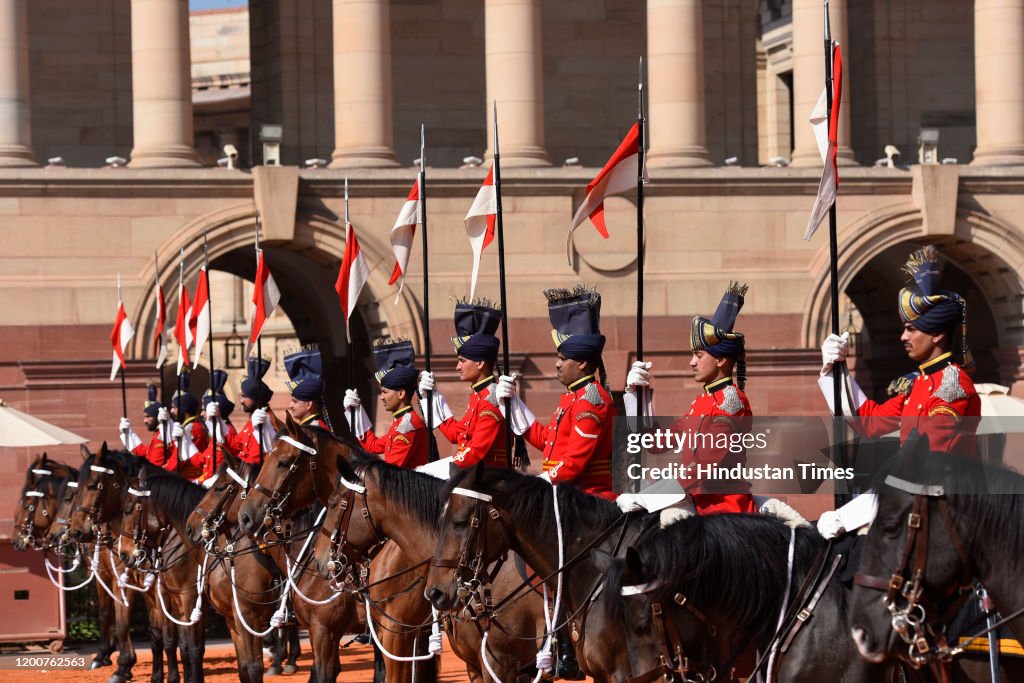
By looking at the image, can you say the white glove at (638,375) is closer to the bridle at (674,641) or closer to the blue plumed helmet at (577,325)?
the blue plumed helmet at (577,325)

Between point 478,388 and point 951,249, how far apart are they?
2410 cm

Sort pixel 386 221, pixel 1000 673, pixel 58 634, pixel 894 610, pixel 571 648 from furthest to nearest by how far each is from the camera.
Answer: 1. pixel 386 221
2. pixel 58 634
3. pixel 571 648
4. pixel 1000 673
5. pixel 894 610

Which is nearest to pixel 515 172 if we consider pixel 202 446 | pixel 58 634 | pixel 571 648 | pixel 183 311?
pixel 183 311

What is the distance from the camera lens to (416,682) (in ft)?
51.8

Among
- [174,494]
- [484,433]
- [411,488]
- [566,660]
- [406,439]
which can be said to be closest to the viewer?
[566,660]

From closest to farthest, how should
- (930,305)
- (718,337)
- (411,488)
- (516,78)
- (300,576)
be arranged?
(930,305), (718,337), (411,488), (300,576), (516,78)

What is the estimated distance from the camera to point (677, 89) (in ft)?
121

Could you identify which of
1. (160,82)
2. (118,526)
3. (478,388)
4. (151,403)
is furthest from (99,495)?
(160,82)

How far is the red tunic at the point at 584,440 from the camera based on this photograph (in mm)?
13688

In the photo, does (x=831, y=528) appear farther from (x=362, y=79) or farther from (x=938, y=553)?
(x=362, y=79)

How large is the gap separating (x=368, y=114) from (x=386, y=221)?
2327mm

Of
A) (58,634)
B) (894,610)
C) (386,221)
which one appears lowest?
(58,634)

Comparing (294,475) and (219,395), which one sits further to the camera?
(219,395)

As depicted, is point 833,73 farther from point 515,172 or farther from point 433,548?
point 515,172
